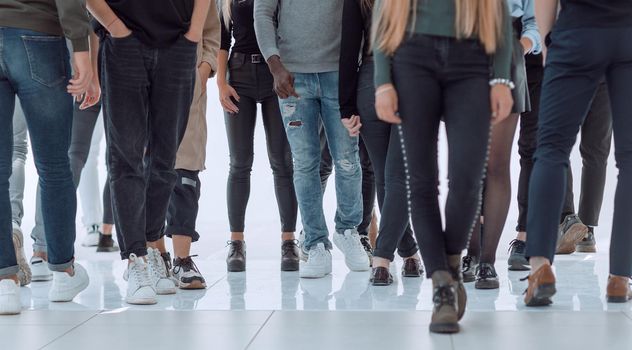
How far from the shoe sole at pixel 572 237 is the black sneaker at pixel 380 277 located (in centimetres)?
123

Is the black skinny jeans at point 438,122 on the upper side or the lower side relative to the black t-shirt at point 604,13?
lower

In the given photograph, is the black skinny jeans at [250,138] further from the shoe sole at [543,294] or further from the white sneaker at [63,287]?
the shoe sole at [543,294]

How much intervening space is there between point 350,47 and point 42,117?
1136 mm

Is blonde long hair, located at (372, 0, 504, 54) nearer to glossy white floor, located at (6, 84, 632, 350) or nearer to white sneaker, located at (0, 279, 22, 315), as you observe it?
glossy white floor, located at (6, 84, 632, 350)

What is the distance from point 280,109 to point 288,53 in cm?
23

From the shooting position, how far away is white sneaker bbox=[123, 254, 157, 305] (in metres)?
3.06

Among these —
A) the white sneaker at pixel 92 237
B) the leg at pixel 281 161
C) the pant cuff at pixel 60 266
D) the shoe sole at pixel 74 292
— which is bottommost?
the white sneaker at pixel 92 237

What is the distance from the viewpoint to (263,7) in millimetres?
3617

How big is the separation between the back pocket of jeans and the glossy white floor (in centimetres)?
76

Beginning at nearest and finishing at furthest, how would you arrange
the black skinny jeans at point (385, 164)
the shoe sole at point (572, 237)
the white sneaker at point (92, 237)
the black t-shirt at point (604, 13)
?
the black t-shirt at point (604, 13) < the black skinny jeans at point (385, 164) < the shoe sole at point (572, 237) < the white sneaker at point (92, 237)

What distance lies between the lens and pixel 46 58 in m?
2.87

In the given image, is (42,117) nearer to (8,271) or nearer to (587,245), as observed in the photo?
(8,271)

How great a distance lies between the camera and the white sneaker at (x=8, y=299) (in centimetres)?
288

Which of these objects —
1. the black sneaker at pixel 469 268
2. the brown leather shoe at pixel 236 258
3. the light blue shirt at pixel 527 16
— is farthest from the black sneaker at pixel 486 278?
the brown leather shoe at pixel 236 258
